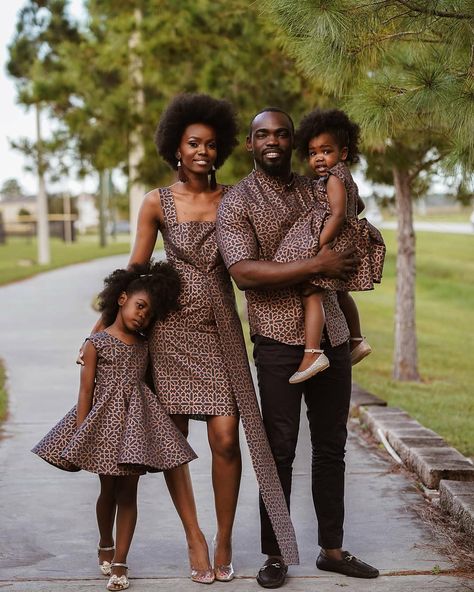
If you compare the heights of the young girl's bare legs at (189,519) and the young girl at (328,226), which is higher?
the young girl at (328,226)

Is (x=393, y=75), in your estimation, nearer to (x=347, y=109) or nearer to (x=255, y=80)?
(x=347, y=109)

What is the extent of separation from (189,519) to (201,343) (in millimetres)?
725

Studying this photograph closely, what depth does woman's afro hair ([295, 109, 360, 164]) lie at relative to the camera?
461cm

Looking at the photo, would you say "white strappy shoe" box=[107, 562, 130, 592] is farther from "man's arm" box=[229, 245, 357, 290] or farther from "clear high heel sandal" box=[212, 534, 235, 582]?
"man's arm" box=[229, 245, 357, 290]

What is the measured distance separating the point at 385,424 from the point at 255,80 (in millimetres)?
6262

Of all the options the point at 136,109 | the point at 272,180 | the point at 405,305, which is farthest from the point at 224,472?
the point at 136,109

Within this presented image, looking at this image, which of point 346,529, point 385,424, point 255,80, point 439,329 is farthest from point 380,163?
point 439,329

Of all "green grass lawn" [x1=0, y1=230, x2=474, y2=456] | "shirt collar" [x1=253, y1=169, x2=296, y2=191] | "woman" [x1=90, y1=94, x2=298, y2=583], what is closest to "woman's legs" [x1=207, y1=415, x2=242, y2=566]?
"woman" [x1=90, y1=94, x2=298, y2=583]

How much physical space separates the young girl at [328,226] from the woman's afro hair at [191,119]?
1.12ft

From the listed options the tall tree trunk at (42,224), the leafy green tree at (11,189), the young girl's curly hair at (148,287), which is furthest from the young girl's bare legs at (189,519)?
the leafy green tree at (11,189)

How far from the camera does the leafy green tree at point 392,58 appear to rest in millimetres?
5102

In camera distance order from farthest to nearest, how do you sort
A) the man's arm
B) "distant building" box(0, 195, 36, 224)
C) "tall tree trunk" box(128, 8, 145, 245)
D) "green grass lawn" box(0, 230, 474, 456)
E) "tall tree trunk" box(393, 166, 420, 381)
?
"distant building" box(0, 195, 36, 224) → "tall tree trunk" box(128, 8, 145, 245) → "tall tree trunk" box(393, 166, 420, 381) → "green grass lawn" box(0, 230, 474, 456) → the man's arm

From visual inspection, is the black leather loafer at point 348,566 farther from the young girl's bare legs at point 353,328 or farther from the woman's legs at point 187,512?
the young girl's bare legs at point 353,328

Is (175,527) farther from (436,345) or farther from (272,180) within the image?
(436,345)
